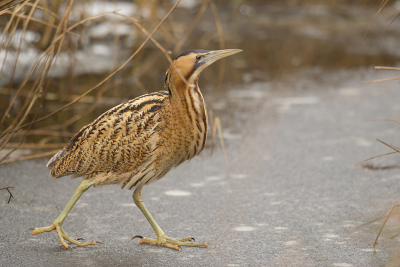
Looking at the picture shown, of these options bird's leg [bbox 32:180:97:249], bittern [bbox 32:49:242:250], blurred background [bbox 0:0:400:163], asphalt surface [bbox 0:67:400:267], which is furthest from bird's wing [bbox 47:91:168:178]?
blurred background [bbox 0:0:400:163]

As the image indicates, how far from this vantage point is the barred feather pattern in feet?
10.1

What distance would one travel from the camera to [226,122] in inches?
223

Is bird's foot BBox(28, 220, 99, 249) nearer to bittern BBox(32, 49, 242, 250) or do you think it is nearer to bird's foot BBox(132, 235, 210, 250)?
bittern BBox(32, 49, 242, 250)

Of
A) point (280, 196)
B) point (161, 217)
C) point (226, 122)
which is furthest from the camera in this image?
point (226, 122)

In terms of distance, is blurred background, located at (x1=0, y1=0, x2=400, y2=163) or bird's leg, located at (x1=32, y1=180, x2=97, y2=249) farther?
blurred background, located at (x1=0, y1=0, x2=400, y2=163)

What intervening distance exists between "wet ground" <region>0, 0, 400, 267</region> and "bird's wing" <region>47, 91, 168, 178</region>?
0.46 metres

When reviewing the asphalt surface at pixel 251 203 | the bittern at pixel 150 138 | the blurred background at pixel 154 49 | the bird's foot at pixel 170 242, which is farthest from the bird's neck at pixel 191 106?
the blurred background at pixel 154 49

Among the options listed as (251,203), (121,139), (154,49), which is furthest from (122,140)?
(154,49)

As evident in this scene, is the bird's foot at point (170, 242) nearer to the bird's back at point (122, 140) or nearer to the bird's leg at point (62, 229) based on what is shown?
Result: the bird's leg at point (62, 229)

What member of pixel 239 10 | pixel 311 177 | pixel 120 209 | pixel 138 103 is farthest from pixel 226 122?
pixel 239 10

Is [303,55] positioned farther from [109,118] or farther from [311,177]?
[109,118]

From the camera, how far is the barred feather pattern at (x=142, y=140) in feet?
10.1

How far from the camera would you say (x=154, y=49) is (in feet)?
27.8

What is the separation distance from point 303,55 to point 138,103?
570 centimetres
